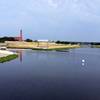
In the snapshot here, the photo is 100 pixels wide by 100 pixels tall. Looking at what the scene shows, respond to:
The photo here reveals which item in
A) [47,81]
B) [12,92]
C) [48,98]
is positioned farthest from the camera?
[47,81]

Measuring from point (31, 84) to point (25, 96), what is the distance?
4536 mm

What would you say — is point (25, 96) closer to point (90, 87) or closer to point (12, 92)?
point (12, 92)

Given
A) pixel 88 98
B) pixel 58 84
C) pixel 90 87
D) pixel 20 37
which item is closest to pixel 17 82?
pixel 58 84

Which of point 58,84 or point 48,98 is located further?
point 58,84

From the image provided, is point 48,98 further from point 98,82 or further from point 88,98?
point 98,82

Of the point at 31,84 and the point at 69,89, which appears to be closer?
the point at 69,89

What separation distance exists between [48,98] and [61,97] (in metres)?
0.84

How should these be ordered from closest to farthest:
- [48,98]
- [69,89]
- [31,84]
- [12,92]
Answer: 1. [48,98]
2. [12,92]
3. [69,89]
4. [31,84]

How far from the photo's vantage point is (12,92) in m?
19.2

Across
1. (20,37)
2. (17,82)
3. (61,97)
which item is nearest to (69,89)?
(61,97)

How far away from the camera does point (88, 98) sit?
1812 centimetres

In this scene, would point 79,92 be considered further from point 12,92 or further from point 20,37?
point 20,37

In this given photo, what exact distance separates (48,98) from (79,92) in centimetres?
289

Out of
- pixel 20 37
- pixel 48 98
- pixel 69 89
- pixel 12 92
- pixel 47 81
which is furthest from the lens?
pixel 20 37
